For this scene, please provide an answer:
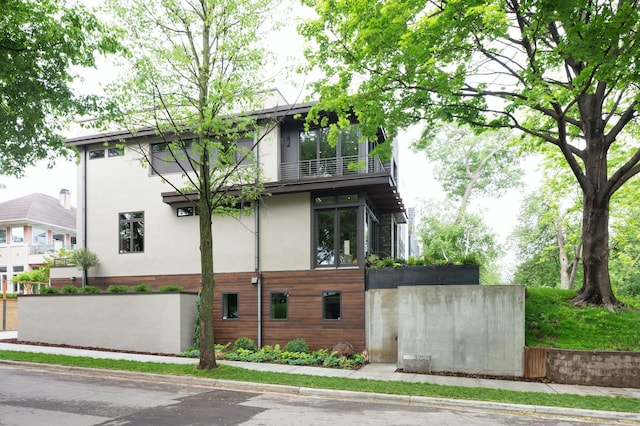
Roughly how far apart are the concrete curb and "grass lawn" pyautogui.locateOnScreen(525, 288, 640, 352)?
3.97 metres

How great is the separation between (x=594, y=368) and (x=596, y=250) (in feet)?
12.0

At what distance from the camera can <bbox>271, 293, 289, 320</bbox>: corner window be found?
16453 millimetres

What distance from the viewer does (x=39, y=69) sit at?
34.5 feet

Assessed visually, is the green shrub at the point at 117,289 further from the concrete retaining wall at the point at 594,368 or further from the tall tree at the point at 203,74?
the concrete retaining wall at the point at 594,368

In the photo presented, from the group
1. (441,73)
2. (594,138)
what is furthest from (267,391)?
(594,138)

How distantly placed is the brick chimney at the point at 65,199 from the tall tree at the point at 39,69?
109 feet

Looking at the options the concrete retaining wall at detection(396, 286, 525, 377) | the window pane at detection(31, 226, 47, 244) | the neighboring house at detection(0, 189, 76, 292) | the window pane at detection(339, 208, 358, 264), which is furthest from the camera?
the window pane at detection(31, 226, 47, 244)

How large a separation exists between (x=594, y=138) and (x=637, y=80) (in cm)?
416

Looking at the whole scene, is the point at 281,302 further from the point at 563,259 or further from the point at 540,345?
the point at 563,259

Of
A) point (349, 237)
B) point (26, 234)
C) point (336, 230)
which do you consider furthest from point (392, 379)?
point (26, 234)

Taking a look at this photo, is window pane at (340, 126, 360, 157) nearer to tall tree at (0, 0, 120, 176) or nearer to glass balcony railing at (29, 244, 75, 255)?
tall tree at (0, 0, 120, 176)

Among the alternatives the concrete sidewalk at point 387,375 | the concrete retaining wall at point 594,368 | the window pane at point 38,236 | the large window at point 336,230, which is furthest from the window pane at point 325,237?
the window pane at point 38,236

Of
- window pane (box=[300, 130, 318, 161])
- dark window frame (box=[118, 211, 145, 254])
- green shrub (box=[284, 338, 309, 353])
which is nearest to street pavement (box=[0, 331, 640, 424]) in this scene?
green shrub (box=[284, 338, 309, 353])

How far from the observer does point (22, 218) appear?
33.6m
